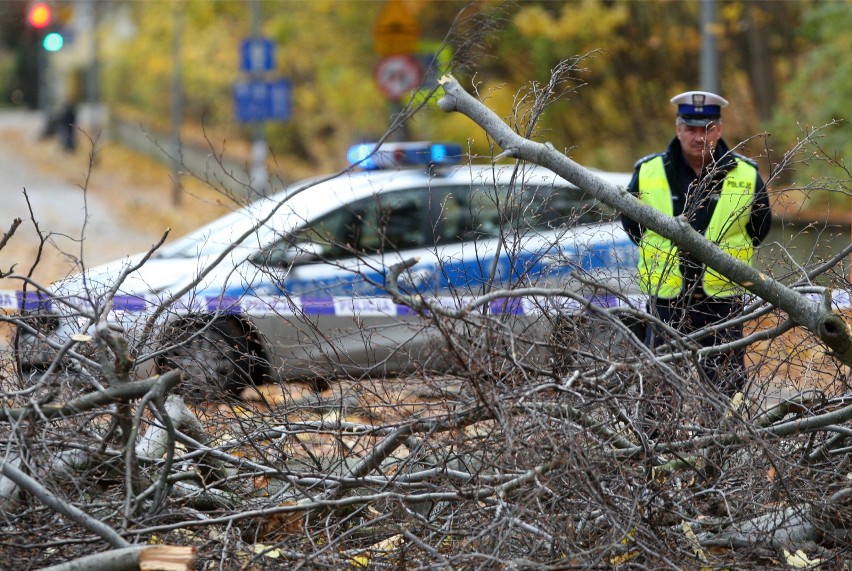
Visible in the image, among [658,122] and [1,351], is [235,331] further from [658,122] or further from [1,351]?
[658,122]

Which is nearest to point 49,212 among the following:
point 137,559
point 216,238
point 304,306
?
point 216,238

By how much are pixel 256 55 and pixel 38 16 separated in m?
4.12

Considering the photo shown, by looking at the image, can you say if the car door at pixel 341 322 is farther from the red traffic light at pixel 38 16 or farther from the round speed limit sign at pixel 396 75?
the red traffic light at pixel 38 16

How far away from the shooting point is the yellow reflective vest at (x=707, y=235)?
4449 millimetres

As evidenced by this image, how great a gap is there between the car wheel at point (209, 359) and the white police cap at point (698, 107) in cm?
232

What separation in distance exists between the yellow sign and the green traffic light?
806cm

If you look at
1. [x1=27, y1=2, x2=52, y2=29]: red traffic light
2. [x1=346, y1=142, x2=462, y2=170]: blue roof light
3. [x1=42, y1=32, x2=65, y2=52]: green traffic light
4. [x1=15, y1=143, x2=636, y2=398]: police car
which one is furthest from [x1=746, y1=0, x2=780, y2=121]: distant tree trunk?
[x1=15, y1=143, x2=636, y2=398]: police car

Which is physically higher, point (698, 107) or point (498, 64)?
point (498, 64)

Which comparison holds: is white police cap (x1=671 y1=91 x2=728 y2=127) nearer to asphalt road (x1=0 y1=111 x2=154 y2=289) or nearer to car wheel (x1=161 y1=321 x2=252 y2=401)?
car wheel (x1=161 y1=321 x2=252 y2=401)

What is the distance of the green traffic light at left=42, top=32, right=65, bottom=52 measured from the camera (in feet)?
61.2

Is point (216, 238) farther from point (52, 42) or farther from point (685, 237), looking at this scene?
point (52, 42)

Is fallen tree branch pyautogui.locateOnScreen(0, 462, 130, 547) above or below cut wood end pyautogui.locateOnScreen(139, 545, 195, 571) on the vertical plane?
above

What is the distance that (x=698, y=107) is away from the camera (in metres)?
5.51

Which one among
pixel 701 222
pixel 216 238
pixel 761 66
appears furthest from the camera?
pixel 761 66
